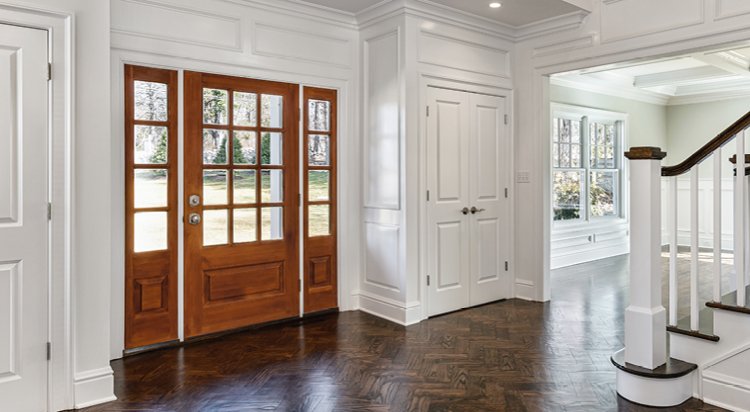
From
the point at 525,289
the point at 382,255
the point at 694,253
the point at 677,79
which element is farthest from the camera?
the point at 677,79

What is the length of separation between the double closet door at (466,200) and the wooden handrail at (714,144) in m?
2.03

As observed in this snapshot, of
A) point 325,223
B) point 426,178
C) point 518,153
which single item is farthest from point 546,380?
point 518,153

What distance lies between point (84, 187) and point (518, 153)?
3931 mm

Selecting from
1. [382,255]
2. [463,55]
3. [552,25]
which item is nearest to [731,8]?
[552,25]

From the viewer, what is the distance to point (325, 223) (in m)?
4.77

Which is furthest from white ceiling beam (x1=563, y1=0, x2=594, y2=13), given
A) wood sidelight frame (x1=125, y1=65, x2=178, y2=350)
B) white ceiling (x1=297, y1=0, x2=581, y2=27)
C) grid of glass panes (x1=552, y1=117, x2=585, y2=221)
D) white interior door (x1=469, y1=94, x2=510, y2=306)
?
wood sidelight frame (x1=125, y1=65, x2=178, y2=350)

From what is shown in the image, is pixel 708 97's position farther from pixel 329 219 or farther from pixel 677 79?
pixel 329 219

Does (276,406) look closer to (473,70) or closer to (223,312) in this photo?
(223,312)

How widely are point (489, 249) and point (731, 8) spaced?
8.95 feet

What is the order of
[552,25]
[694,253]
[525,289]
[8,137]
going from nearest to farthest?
[8,137] → [694,253] → [552,25] → [525,289]

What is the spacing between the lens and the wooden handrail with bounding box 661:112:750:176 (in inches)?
113

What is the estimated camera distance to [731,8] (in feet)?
12.8

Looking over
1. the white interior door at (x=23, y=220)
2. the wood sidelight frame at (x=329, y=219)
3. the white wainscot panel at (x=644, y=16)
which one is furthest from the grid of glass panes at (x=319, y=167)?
the white wainscot panel at (x=644, y=16)

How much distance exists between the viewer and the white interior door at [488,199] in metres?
5.08
